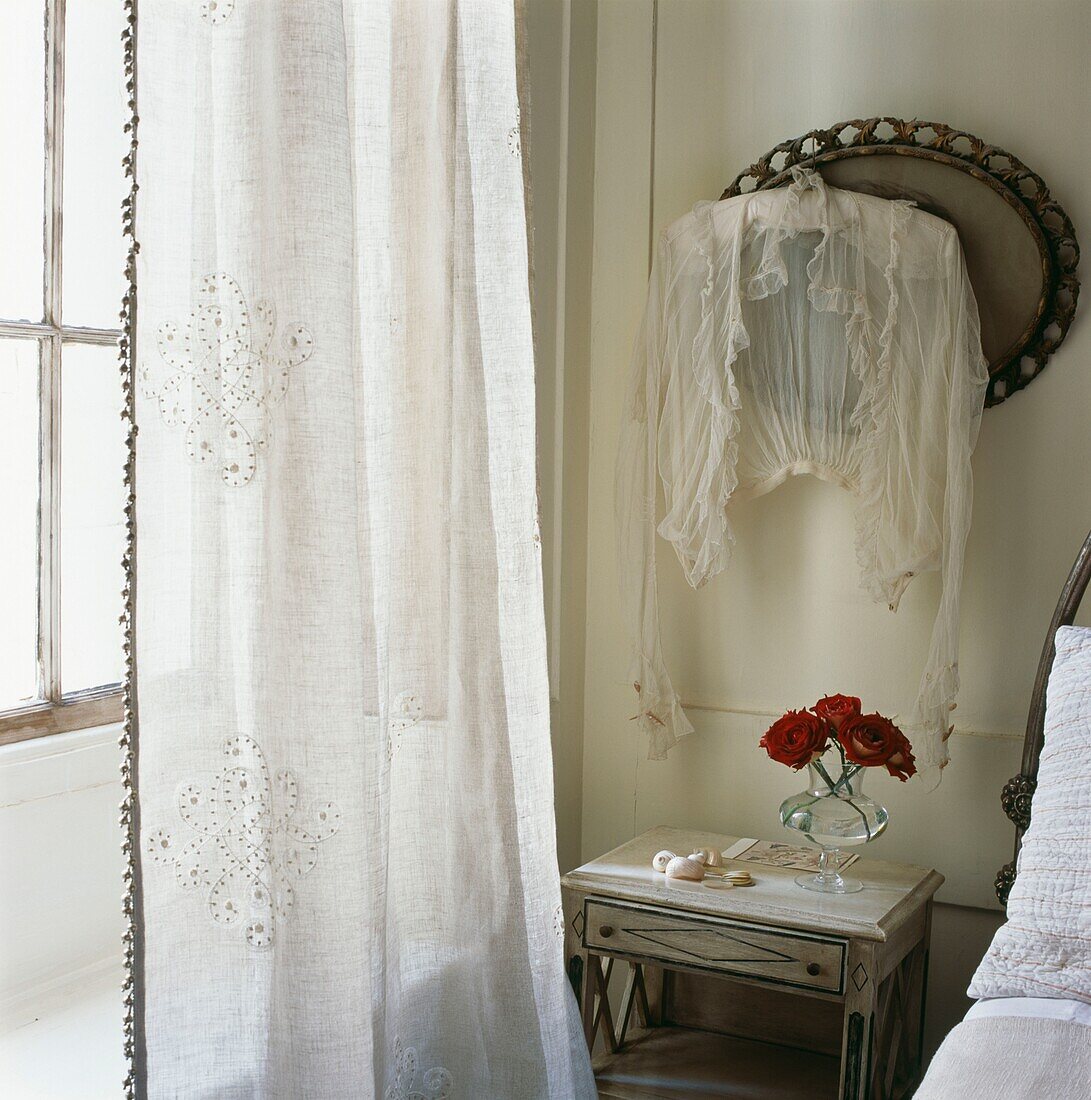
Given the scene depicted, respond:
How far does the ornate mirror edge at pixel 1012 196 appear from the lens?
84.6 inches

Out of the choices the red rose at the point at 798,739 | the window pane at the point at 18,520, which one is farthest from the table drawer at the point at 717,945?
the window pane at the point at 18,520

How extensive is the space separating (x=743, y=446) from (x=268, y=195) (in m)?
1.17

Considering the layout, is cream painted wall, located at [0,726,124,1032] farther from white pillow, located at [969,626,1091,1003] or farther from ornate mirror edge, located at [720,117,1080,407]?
ornate mirror edge, located at [720,117,1080,407]

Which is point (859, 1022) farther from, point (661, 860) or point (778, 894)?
point (661, 860)

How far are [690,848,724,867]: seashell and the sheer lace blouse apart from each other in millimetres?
308

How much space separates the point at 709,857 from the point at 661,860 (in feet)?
0.28

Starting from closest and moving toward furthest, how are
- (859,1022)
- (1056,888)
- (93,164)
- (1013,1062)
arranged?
(1013,1062), (1056,888), (93,164), (859,1022)

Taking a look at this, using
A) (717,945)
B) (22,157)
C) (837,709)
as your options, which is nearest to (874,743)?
(837,709)

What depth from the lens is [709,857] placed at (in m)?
2.15

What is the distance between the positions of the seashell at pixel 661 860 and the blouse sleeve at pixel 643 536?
285 millimetres

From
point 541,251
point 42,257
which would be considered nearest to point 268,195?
point 42,257

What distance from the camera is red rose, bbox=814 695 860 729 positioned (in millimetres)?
2017

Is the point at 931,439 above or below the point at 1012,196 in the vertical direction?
below

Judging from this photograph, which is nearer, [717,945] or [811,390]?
[717,945]
